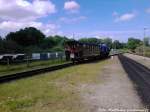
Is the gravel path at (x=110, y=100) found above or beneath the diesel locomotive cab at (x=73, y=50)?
beneath

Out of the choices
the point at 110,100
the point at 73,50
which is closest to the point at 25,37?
the point at 73,50

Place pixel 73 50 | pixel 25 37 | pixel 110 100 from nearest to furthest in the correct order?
1. pixel 110 100
2. pixel 73 50
3. pixel 25 37

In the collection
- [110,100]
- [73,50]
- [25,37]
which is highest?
[25,37]

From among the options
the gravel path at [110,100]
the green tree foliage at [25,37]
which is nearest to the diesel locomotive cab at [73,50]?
the gravel path at [110,100]

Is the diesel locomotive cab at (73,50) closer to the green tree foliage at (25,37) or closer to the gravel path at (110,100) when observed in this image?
the gravel path at (110,100)

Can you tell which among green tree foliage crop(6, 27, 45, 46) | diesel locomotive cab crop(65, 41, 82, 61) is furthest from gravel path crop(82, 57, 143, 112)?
green tree foliage crop(6, 27, 45, 46)

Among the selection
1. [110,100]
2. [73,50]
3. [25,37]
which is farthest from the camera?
[25,37]

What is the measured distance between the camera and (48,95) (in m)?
12.8

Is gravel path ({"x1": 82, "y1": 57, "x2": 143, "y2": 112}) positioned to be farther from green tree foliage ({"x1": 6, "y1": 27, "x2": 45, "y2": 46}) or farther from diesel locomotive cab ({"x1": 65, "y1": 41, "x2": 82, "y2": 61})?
green tree foliage ({"x1": 6, "y1": 27, "x2": 45, "y2": 46})

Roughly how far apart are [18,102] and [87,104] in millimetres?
2543

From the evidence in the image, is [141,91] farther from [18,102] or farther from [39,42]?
[39,42]

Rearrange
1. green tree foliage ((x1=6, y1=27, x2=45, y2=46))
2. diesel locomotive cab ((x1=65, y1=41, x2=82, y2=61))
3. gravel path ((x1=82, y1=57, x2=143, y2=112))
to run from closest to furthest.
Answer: gravel path ((x1=82, y1=57, x2=143, y2=112)) → diesel locomotive cab ((x1=65, y1=41, x2=82, y2=61)) → green tree foliage ((x1=6, y1=27, x2=45, y2=46))

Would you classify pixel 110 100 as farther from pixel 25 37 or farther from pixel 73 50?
pixel 25 37

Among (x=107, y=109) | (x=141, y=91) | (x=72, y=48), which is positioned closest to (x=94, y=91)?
(x=141, y=91)
